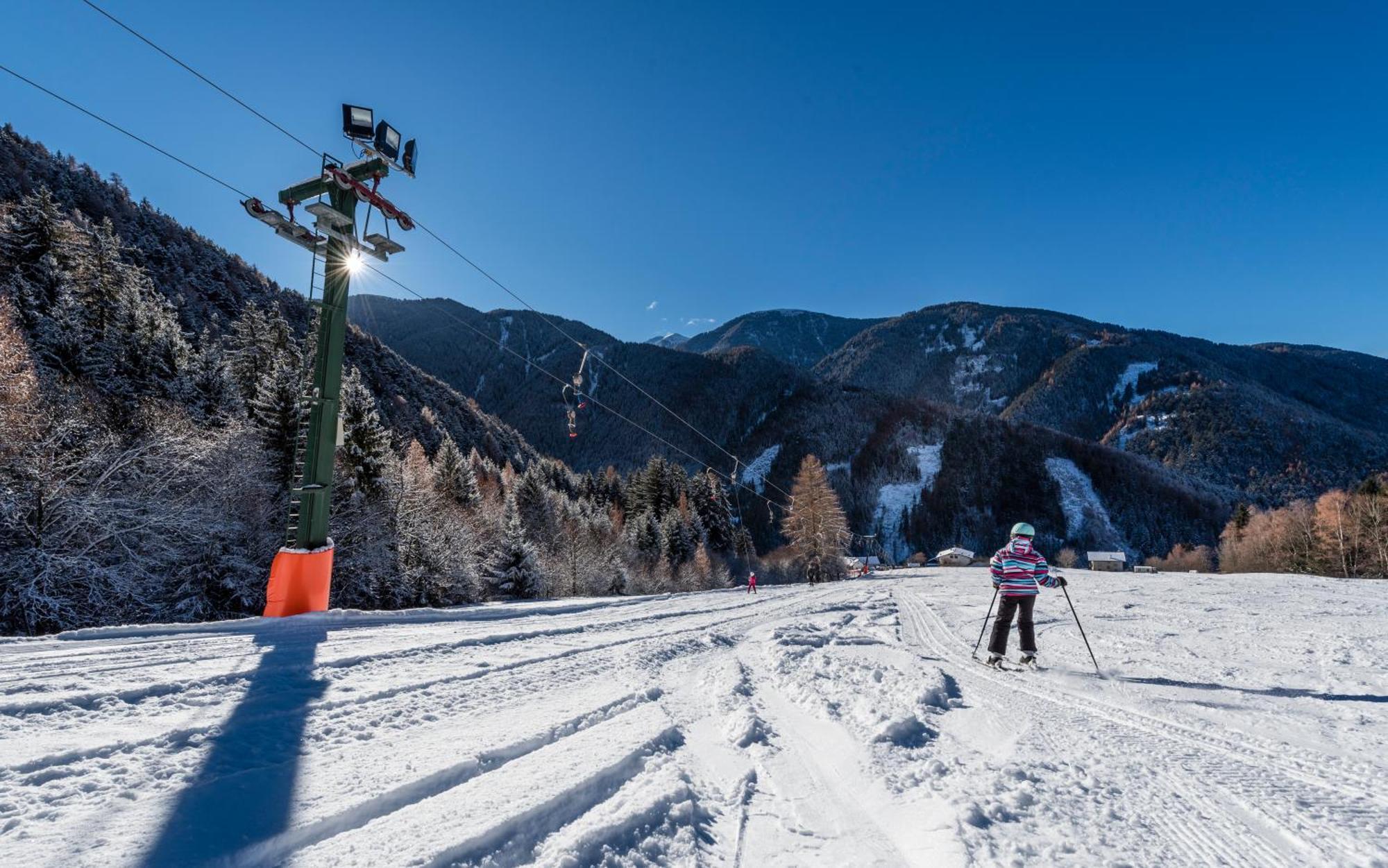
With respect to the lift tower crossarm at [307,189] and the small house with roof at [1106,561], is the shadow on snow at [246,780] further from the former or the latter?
the small house with roof at [1106,561]

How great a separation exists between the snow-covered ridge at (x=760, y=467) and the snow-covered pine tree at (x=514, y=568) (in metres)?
123

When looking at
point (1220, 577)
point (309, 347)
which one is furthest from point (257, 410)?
point (1220, 577)

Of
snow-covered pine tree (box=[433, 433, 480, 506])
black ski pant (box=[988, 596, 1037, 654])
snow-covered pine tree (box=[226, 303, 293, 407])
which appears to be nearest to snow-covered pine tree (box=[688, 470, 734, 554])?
snow-covered pine tree (box=[433, 433, 480, 506])

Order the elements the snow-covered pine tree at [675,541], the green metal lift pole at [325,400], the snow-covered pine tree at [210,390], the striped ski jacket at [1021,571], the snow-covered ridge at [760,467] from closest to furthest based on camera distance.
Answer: the striped ski jacket at [1021,571]
the green metal lift pole at [325,400]
the snow-covered pine tree at [210,390]
the snow-covered pine tree at [675,541]
the snow-covered ridge at [760,467]

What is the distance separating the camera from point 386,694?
408 centimetres

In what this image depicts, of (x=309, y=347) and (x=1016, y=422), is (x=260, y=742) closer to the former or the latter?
(x=309, y=347)

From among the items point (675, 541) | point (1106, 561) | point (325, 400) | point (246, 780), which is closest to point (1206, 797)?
point (246, 780)

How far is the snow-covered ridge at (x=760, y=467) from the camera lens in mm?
157125

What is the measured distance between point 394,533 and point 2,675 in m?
22.6

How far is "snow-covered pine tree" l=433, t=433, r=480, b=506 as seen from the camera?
119ft

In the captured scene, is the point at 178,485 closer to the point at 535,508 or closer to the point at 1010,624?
the point at 1010,624

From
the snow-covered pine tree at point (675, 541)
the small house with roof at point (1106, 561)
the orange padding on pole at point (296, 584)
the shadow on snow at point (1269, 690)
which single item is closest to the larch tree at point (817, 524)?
the snow-covered pine tree at point (675, 541)

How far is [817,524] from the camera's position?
46.9m

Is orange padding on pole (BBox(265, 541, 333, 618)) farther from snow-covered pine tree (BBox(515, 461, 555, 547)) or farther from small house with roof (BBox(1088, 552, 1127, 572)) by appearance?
small house with roof (BBox(1088, 552, 1127, 572))
